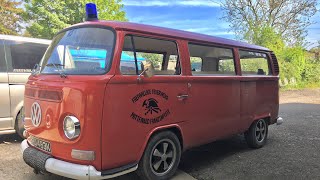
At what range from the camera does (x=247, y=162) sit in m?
5.99

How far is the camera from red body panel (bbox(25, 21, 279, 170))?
13.1ft

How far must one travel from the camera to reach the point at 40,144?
4504 mm

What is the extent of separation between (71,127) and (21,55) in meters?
3.65

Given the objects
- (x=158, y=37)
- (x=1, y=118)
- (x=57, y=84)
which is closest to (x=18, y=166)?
(x=1, y=118)

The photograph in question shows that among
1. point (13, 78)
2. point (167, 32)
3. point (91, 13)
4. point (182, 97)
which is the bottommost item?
point (182, 97)

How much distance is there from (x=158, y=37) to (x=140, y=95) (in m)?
0.92

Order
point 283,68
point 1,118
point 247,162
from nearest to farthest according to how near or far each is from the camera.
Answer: point 247,162 → point 1,118 → point 283,68

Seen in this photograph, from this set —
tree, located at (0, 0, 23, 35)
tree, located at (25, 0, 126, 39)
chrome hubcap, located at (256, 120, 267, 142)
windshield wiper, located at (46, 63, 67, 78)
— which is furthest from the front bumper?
tree, located at (0, 0, 23, 35)

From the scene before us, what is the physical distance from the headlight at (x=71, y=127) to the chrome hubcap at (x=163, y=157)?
3.73 feet

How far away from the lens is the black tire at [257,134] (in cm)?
689

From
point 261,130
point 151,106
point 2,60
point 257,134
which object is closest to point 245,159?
point 257,134

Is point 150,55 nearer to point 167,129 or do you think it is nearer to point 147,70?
point 147,70

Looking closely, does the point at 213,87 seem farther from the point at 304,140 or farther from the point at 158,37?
the point at 304,140

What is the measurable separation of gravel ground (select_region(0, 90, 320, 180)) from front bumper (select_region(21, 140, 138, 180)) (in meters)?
0.72
